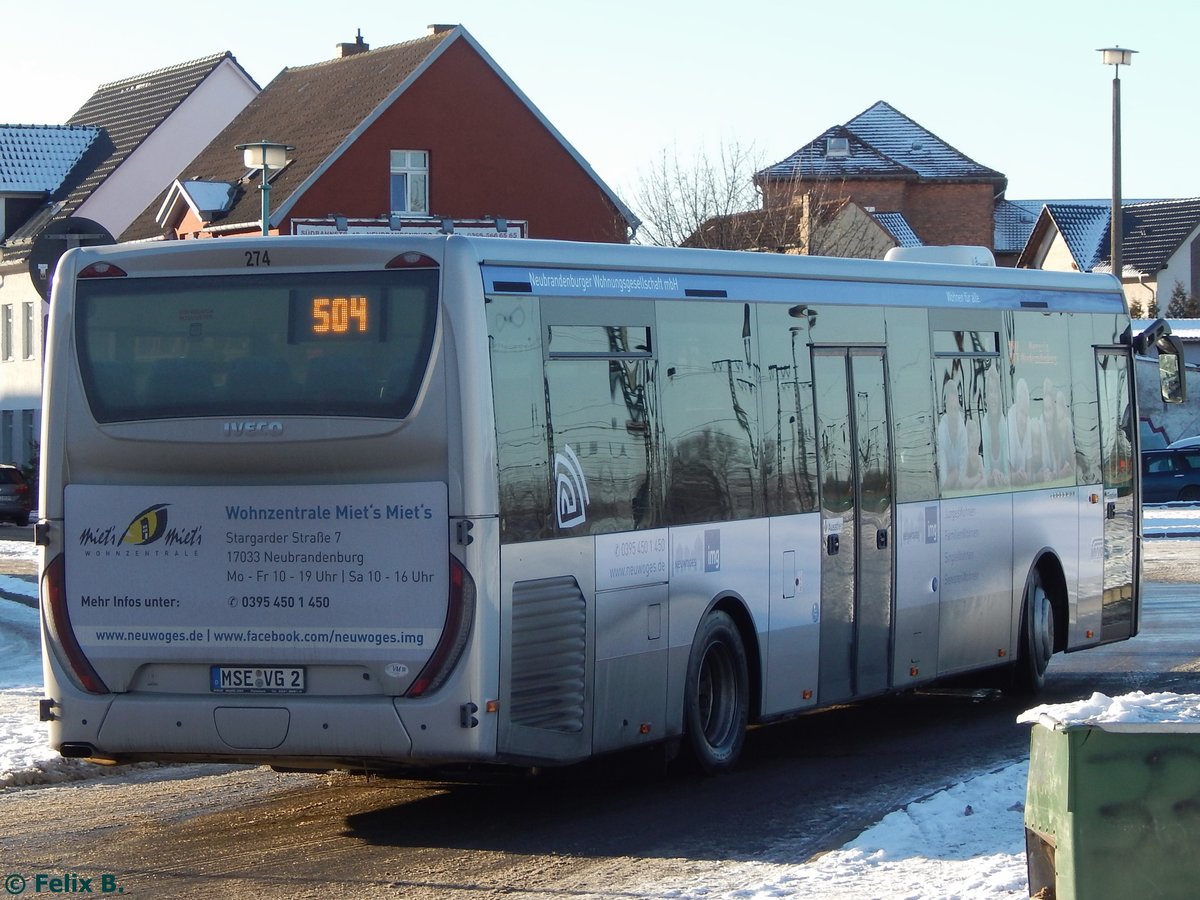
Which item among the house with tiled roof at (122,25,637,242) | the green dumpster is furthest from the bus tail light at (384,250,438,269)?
the house with tiled roof at (122,25,637,242)

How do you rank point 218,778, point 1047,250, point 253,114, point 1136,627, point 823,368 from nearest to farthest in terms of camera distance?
point 218,778, point 823,368, point 1136,627, point 253,114, point 1047,250

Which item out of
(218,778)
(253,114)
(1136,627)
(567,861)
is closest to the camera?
(567,861)

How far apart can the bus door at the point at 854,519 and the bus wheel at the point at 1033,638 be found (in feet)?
7.61

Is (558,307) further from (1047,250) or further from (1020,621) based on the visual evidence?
(1047,250)

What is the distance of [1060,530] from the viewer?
15.0 metres

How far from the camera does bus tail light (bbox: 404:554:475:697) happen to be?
882 cm

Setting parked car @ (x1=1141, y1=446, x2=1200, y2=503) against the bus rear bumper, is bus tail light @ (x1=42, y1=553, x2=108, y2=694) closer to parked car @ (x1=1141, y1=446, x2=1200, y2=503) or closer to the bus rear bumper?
the bus rear bumper

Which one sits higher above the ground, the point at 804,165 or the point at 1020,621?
the point at 804,165

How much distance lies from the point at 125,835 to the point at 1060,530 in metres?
8.08

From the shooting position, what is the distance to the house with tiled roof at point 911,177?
92.5 meters

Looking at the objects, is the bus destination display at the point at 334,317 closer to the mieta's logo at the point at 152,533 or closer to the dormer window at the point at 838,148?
the mieta's logo at the point at 152,533

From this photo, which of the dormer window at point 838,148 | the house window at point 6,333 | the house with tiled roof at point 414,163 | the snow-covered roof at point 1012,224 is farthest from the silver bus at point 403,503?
the snow-covered roof at point 1012,224

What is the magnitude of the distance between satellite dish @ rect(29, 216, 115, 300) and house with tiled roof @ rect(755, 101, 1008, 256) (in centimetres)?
7702

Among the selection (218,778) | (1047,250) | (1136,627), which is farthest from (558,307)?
(1047,250)
